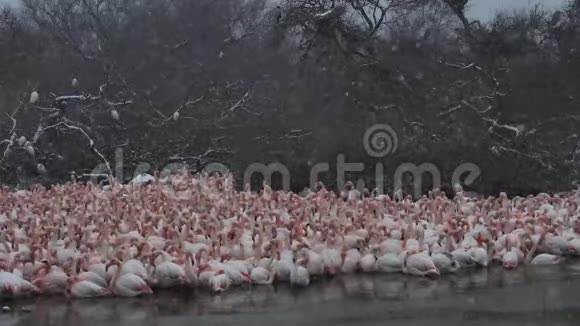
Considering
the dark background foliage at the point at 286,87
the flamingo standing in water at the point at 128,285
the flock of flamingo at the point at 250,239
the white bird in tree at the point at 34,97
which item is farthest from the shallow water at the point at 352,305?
the white bird in tree at the point at 34,97

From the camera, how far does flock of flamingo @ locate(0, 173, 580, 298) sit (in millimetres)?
10211

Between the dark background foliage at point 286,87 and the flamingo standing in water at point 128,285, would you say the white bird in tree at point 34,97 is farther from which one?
the flamingo standing in water at point 128,285

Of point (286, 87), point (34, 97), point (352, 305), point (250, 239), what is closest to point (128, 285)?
point (250, 239)

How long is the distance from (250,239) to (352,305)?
112 inches

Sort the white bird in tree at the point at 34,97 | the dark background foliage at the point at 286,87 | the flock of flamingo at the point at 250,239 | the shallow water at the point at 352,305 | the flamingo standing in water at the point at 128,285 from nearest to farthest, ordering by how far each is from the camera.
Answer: the shallow water at the point at 352,305, the flamingo standing in water at the point at 128,285, the flock of flamingo at the point at 250,239, the dark background foliage at the point at 286,87, the white bird in tree at the point at 34,97

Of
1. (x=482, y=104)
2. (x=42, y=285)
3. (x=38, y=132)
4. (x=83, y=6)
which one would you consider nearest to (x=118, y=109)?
(x=38, y=132)

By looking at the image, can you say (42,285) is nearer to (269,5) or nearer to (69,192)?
(69,192)

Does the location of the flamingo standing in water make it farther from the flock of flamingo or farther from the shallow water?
the shallow water

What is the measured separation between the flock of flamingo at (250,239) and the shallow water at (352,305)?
0.26m

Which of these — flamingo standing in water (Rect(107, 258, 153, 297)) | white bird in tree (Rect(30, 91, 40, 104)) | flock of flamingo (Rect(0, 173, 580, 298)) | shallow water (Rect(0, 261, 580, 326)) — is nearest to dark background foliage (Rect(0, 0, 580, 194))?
white bird in tree (Rect(30, 91, 40, 104))

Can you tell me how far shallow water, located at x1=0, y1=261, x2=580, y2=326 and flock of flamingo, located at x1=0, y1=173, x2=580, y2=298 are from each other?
0.26 metres

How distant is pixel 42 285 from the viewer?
33.0 ft

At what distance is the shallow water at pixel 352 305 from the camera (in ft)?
27.8

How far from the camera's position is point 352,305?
30.3ft
